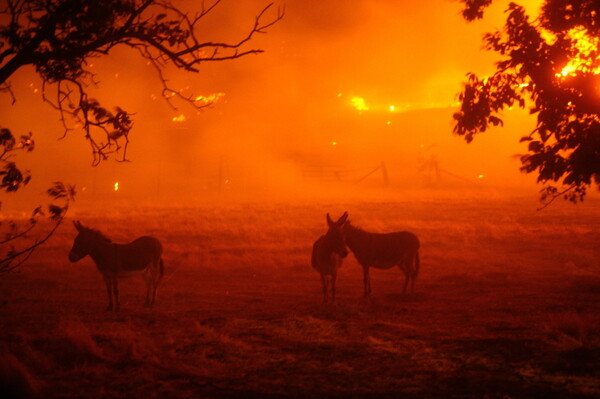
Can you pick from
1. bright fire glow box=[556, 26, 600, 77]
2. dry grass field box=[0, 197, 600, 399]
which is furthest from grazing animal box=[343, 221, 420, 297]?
bright fire glow box=[556, 26, 600, 77]

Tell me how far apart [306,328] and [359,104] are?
80178 millimetres

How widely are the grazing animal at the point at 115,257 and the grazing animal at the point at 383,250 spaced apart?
4512 millimetres

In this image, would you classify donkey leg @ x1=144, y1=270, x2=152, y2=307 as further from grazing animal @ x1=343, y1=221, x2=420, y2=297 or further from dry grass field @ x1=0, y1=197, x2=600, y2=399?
grazing animal @ x1=343, y1=221, x2=420, y2=297

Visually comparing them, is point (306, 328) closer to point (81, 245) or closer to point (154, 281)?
point (154, 281)

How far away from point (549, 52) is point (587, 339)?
4.97 metres

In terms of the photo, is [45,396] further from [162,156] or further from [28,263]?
[162,156]

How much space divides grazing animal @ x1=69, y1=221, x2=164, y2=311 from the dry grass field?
553mm

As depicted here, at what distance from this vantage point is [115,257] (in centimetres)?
1207

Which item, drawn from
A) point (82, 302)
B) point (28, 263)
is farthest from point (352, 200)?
point (82, 302)

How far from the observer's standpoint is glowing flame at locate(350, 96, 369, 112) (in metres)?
85.2

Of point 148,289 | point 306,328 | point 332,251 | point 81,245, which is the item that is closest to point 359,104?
point 332,251

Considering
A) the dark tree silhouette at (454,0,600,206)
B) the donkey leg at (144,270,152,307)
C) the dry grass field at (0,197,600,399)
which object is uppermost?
the dark tree silhouette at (454,0,600,206)

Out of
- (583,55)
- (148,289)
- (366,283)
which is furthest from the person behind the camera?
(366,283)

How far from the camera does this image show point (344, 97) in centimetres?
8094
